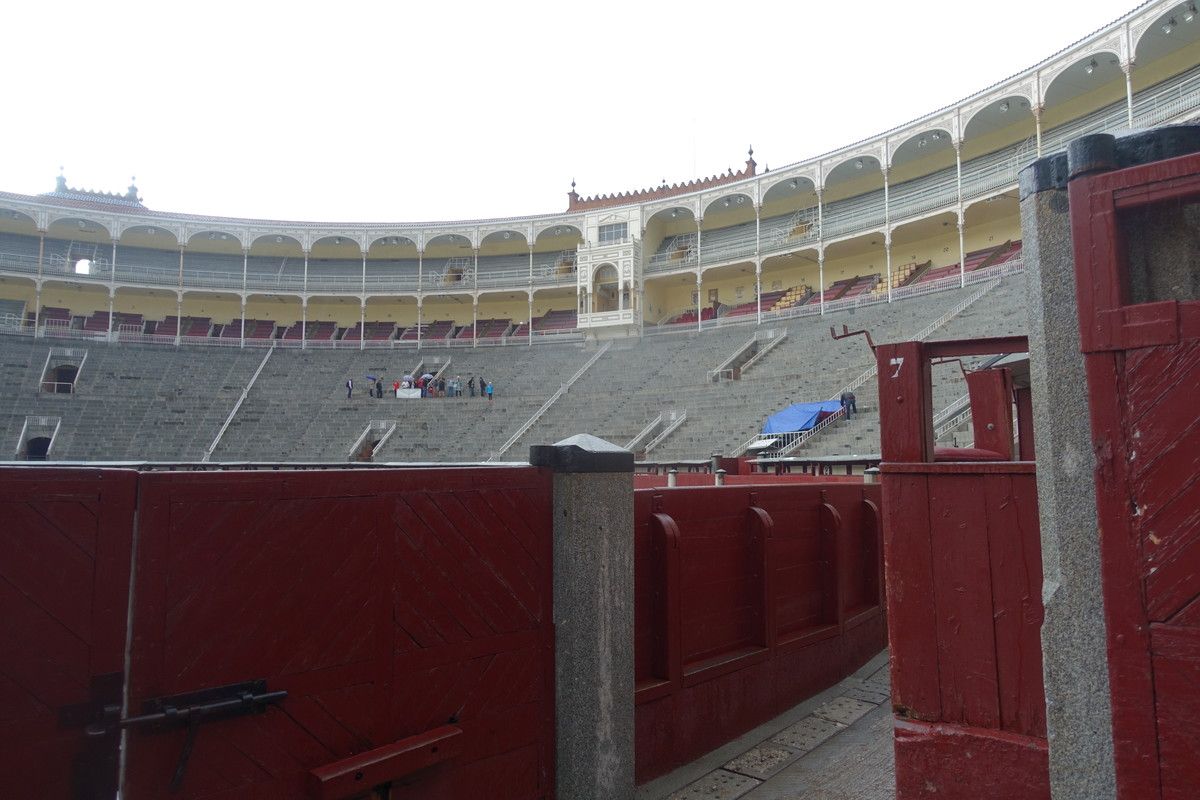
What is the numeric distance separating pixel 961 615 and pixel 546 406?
3002 cm

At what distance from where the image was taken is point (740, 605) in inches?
230

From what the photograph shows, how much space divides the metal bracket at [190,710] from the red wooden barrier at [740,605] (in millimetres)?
2511

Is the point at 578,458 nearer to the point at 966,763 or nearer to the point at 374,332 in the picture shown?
the point at 966,763

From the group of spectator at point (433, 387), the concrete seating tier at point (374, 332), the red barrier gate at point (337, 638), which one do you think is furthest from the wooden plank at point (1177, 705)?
the concrete seating tier at point (374, 332)

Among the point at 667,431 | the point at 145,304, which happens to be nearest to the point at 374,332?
the point at 145,304

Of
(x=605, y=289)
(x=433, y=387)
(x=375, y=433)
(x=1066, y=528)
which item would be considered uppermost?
(x=605, y=289)

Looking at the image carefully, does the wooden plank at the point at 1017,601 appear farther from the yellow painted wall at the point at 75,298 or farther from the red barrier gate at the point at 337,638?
the yellow painted wall at the point at 75,298

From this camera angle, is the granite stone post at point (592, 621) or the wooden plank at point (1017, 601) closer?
the wooden plank at point (1017, 601)

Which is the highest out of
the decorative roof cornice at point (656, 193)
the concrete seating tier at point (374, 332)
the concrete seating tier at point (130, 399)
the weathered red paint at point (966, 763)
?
the decorative roof cornice at point (656, 193)

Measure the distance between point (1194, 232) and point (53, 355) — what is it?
46380 millimetres

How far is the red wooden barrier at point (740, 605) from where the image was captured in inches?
197

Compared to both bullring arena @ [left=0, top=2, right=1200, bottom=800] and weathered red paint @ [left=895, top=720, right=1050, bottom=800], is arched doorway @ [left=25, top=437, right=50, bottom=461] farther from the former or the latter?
weathered red paint @ [left=895, top=720, right=1050, bottom=800]

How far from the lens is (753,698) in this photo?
18.9 feet

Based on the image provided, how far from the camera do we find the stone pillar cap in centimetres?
439
